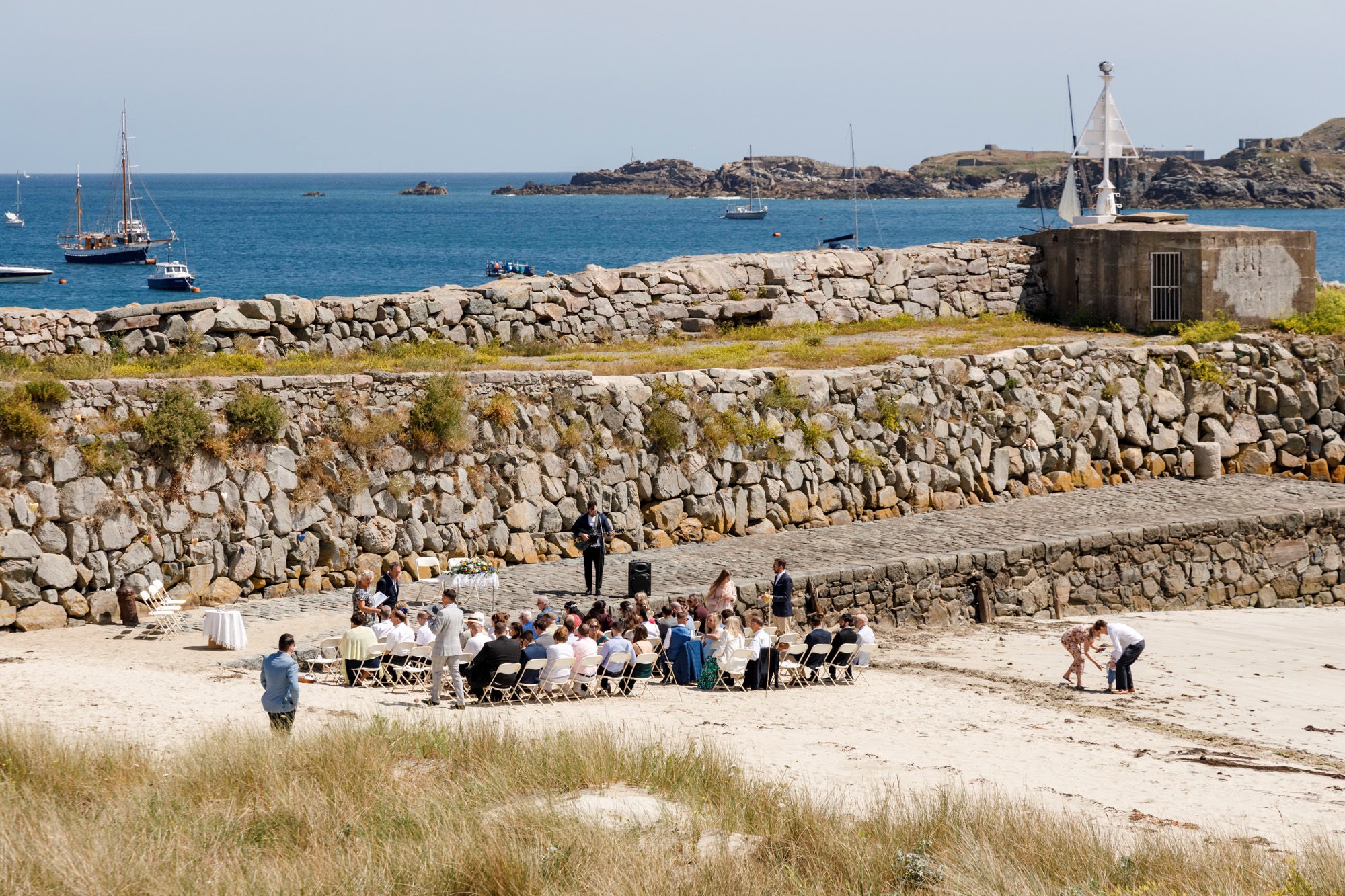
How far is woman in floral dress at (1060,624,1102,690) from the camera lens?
1631 cm

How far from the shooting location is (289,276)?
74312 millimetres

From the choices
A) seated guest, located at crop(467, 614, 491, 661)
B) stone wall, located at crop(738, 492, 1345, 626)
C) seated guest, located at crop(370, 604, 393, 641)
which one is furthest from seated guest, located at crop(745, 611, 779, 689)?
seated guest, located at crop(370, 604, 393, 641)

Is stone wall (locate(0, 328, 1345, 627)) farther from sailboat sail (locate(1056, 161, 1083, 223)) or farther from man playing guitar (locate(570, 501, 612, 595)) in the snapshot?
sailboat sail (locate(1056, 161, 1083, 223))

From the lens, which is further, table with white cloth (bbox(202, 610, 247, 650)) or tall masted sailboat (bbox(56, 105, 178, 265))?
tall masted sailboat (bbox(56, 105, 178, 265))

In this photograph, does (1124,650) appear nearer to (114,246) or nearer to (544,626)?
(544,626)

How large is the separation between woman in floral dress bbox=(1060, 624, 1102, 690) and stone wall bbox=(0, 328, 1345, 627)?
5986 mm

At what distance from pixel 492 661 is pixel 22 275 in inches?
2442

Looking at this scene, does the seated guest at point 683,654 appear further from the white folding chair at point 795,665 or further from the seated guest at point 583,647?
the seated guest at point 583,647

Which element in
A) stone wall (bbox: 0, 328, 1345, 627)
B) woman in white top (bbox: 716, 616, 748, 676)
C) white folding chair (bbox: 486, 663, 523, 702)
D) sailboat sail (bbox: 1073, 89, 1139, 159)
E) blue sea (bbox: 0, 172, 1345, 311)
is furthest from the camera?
blue sea (bbox: 0, 172, 1345, 311)

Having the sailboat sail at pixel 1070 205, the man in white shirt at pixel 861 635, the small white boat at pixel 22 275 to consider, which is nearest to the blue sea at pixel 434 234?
the small white boat at pixel 22 275

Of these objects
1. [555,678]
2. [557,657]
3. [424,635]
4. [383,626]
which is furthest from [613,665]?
[383,626]

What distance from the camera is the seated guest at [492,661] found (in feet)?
47.2

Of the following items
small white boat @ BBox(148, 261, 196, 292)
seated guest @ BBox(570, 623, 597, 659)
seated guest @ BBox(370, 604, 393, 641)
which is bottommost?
seated guest @ BBox(570, 623, 597, 659)

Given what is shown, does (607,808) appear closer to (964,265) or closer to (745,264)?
(745,264)
